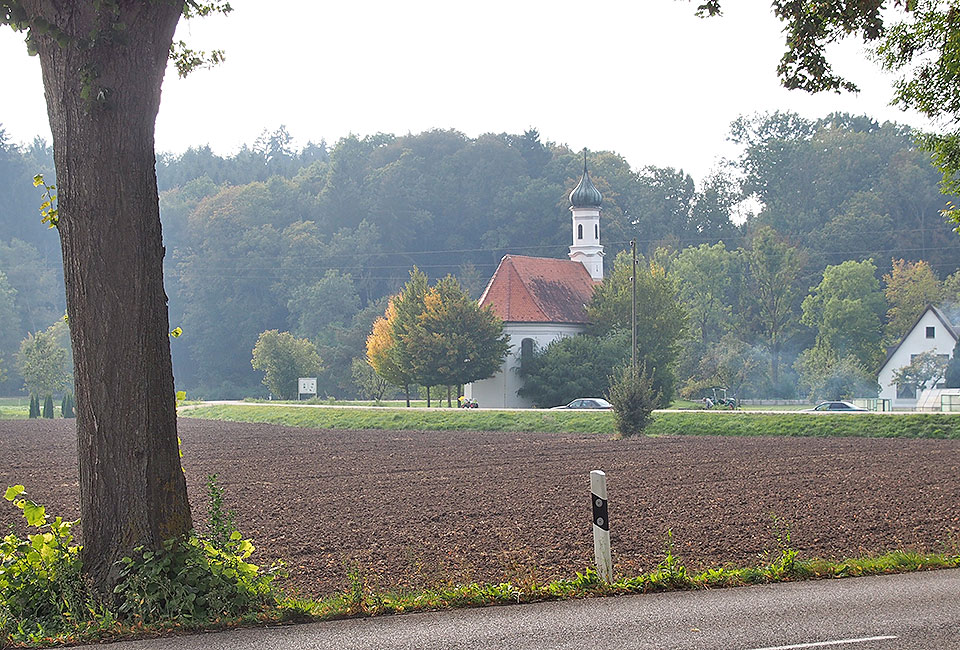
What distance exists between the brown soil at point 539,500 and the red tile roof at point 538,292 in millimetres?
31548

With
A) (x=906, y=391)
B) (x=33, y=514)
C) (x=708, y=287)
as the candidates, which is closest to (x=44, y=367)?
(x=708, y=287)

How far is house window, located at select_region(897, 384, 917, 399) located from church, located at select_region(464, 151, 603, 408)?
20705 mm

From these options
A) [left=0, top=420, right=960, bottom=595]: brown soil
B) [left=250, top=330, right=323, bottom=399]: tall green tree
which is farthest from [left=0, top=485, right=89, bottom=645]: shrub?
[left=250, top=330, right=323, bottom=399]: tall green tree

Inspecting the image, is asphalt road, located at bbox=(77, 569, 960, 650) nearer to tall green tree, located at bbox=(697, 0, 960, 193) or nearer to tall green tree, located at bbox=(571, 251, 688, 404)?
tall green tree, located at bbox=(697, 0, 960, 193)

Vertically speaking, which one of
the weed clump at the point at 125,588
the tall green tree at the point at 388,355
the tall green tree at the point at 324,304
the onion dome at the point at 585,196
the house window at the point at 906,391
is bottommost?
the house window at the point at 906,391

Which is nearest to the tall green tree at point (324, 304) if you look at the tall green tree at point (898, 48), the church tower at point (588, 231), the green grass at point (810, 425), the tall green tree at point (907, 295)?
the church tower at point (588, 231)

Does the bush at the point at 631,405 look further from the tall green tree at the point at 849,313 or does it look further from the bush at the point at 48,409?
the tall green tree at the point at 849,313

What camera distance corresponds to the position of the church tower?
75.6m

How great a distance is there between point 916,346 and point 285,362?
139ft

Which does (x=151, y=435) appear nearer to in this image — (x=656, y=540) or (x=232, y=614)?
(x=232, y=614)

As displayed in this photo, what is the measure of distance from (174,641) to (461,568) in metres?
4.48

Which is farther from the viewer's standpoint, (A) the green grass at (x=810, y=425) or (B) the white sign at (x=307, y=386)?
(B) the white sign at (x=307, y=386)

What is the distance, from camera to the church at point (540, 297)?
65062mm

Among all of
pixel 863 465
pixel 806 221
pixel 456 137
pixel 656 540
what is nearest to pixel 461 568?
pixel 656 540
